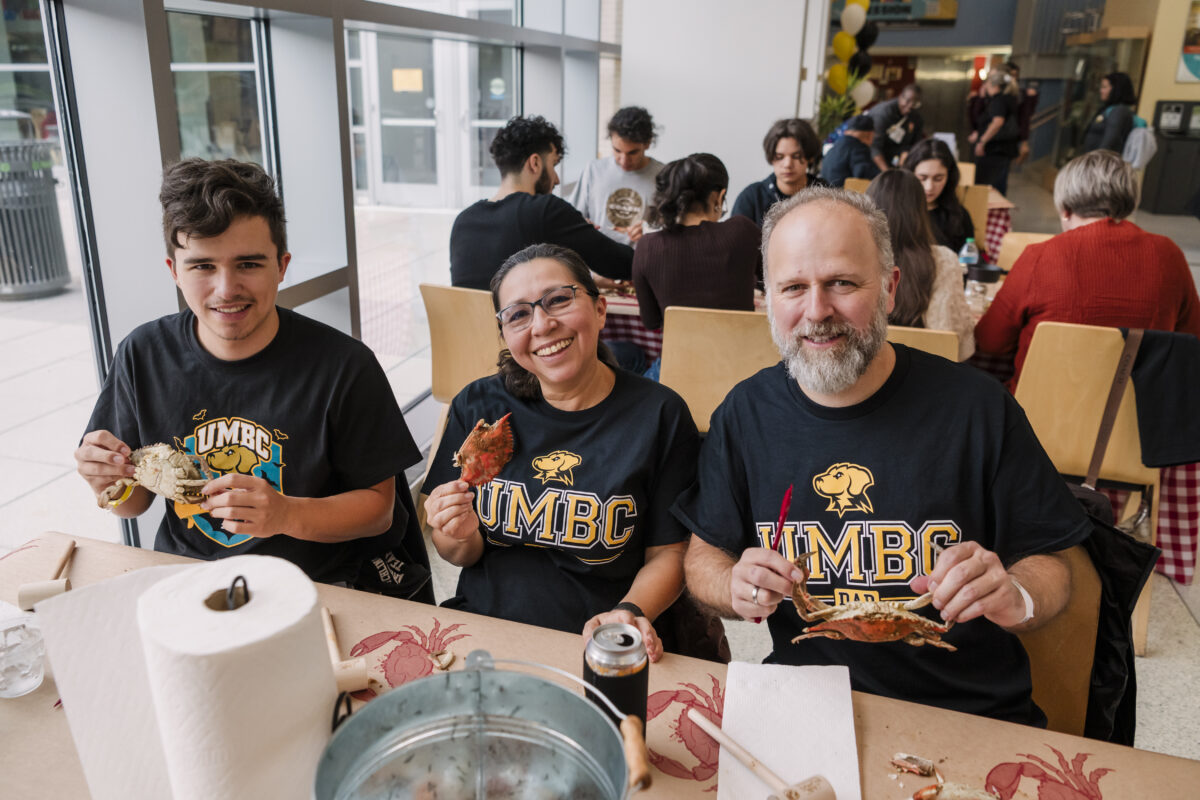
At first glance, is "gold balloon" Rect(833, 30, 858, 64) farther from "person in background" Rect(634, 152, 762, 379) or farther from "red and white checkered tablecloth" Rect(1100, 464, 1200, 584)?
"red and white checkered tablecloth" Rect(1100, 464, 1200, 584)

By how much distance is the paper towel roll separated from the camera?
0.73 m

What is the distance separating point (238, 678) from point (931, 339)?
208 centimetres

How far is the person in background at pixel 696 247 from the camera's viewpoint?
318 centimetres

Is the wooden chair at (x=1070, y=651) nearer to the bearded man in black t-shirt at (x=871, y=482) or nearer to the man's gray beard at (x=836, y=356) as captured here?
the bearded man in black t-shirt at (x=871, y=482)

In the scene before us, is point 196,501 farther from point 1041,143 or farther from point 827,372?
point 1041,143

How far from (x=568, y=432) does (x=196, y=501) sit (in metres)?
0.70

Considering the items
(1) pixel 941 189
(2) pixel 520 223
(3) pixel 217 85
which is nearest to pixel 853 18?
(1) pixel 941 189

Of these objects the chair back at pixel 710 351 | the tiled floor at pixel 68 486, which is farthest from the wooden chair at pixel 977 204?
the chair back at pixel 710 351

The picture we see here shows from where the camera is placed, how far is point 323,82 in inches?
117

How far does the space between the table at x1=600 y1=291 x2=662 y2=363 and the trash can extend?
201cm

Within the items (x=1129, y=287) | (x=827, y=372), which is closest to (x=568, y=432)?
(x=827, y=372)

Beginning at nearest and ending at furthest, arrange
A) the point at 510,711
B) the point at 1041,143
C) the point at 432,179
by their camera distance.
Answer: the point at 510,711 → the point at 432,179 → the point at 1041,143

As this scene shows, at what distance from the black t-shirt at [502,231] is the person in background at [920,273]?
4.00 ft

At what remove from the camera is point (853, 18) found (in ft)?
34.5
